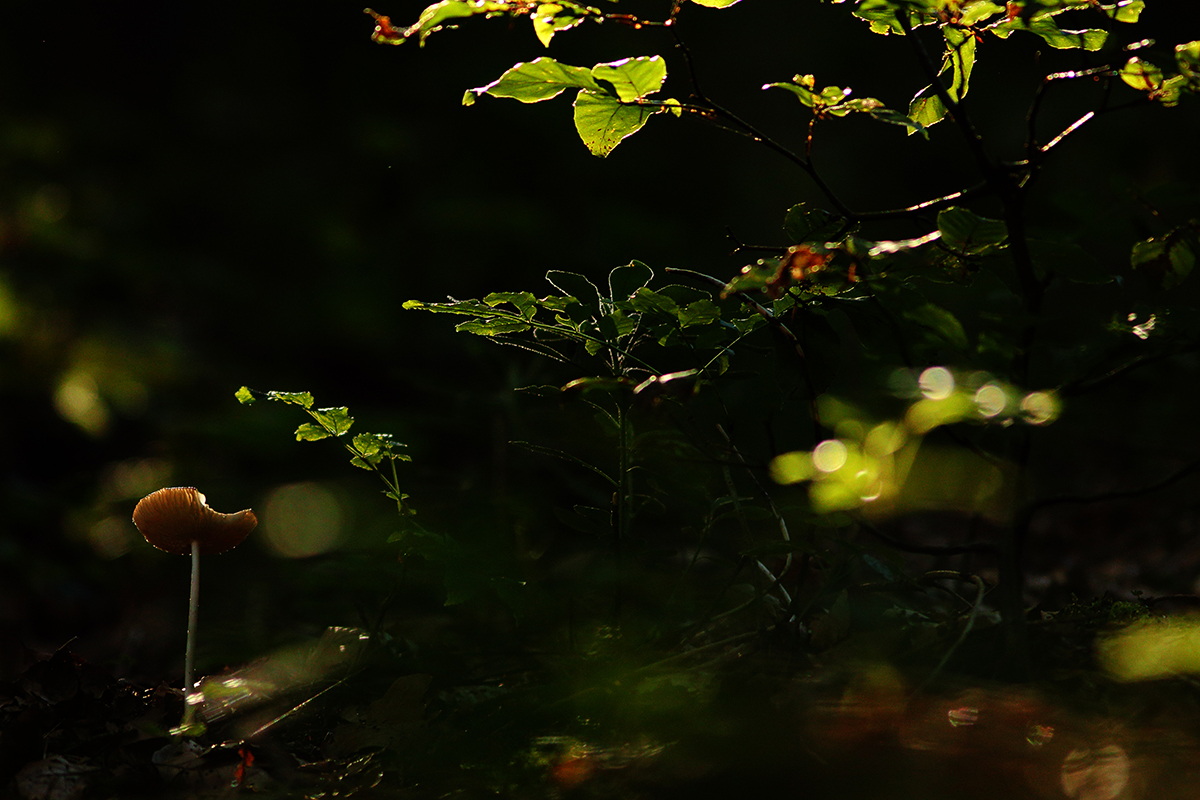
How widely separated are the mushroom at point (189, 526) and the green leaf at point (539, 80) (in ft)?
1.90

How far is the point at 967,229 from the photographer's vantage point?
2.47 feet

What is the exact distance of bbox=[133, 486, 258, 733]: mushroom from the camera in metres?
0.93

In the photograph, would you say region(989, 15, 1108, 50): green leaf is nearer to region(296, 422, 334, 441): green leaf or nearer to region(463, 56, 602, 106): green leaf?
region(463, 56, 602, 106): green leaf

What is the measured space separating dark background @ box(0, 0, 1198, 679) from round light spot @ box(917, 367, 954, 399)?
Answer: 81.9 inches

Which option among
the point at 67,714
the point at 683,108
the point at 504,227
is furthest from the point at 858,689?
the point at 504,227

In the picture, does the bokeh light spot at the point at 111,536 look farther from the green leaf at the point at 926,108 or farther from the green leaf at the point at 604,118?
the green leaf at the point at 926,108

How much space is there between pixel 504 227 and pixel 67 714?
2.98 metres

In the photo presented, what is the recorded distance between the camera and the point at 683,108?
2.70 feet

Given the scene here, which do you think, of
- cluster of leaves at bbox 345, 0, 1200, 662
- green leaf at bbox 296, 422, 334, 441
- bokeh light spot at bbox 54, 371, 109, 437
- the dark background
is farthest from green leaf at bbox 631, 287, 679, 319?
bokeh light spot at bbox 54, 371, 109, 437

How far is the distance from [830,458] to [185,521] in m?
0.77

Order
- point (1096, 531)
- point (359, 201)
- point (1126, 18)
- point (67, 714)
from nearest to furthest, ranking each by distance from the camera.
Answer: point (1126, 18)
point (67, 714)
point (1096, 531)
point (359, 201)

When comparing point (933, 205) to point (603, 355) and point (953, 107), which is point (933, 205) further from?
point (603, 355)

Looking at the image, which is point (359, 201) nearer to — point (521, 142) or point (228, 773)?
point (521, 142)

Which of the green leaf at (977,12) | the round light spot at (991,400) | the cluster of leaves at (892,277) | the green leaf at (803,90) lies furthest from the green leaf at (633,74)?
the round light spot at (991,400)
